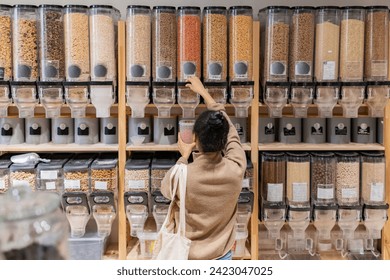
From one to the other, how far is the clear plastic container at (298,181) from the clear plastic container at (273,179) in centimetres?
3

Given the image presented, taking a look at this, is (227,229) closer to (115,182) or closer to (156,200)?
(156,200)

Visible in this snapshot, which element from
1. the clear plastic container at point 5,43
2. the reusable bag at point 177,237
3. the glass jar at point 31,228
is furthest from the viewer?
the clear plastic container at point 5,43

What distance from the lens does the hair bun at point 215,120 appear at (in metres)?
1.69

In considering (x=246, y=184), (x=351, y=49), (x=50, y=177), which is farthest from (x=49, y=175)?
(x=351, y=49)

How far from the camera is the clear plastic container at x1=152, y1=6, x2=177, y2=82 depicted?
2213mm

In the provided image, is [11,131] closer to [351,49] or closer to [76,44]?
[76,44]

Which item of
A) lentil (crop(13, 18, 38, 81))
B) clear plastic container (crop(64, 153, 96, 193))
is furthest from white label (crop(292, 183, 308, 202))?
lentil (crop(13, 18, 38, 81))

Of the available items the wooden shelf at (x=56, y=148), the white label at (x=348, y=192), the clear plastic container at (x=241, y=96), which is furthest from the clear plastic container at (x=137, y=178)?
the white label at (x=348, y=192)

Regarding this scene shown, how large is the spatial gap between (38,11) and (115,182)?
0.84 meters

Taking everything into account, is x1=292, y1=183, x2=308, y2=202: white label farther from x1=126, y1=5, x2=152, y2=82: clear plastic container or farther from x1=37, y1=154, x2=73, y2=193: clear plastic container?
x1=37, y1=154, x2=73, y2=193: clear plastic container

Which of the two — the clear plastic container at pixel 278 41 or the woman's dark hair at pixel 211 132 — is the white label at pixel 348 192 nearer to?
the clear plastic container at pixel 278 41

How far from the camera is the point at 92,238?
236cm
